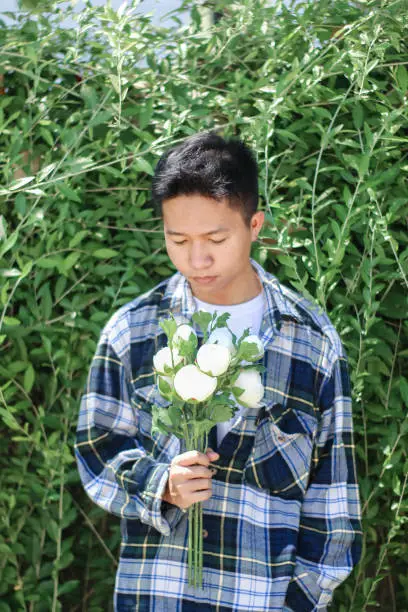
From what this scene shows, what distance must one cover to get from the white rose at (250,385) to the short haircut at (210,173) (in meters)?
0.38

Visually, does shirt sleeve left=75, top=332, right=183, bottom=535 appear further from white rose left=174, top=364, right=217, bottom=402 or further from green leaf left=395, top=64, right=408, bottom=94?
green leaf left=395, top=64, right=408, bottom=94

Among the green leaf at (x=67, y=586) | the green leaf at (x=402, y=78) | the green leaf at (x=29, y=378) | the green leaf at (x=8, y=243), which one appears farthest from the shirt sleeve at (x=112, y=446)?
the green leaf at (x=402, y=78)

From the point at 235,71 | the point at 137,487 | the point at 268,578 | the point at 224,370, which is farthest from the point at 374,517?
the point at 235,71

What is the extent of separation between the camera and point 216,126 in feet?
8.85

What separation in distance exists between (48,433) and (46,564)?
396mm

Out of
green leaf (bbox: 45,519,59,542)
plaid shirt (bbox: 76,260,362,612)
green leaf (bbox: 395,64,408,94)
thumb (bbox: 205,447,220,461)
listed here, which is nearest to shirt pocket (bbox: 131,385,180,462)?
plaid shirt (bbox: 76,260,362,612)

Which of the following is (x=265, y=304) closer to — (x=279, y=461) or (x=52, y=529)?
(x=279, y=461)

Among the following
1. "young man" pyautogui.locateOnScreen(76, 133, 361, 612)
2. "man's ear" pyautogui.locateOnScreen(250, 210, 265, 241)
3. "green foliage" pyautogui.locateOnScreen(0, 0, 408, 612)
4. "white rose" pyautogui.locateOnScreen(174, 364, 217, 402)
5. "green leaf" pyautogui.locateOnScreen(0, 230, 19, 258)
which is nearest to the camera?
"white rose" pyautogui.locateOnScreen(174, 364, 217, 402)

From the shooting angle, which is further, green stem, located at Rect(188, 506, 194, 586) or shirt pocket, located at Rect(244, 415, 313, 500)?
shirt pocket, located at Rect(244, 415, 313, 500)

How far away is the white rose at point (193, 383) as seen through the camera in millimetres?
1714

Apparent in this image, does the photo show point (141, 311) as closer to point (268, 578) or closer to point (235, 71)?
point (268, 578)

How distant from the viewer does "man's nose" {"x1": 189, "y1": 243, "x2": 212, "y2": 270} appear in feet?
6.23

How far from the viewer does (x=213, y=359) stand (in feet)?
5.63

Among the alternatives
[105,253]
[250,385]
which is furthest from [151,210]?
[250,385]
